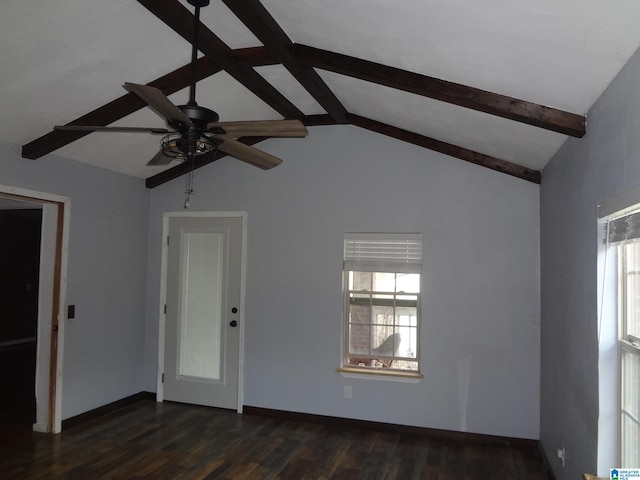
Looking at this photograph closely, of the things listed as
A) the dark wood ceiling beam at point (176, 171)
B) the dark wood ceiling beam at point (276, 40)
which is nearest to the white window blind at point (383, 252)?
the dark wood ceiling beam at point (276, 40)

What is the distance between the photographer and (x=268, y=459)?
12.7 feet

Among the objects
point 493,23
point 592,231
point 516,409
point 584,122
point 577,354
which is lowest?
point 516,409

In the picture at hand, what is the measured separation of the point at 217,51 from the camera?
3146 millimetres

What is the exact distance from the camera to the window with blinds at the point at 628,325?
2.04 m

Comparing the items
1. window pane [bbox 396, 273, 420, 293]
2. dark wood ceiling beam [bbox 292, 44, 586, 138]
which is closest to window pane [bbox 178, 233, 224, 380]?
window pane [bbox 396, 273, 420, 293]

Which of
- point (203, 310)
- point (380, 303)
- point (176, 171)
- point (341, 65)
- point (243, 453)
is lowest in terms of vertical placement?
point (243, 453)

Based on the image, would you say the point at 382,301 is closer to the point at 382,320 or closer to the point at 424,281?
the point at 382,320

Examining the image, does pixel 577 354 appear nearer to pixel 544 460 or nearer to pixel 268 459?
pixel 544 460

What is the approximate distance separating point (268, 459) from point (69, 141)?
10.0 ft

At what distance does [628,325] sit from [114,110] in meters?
3.59

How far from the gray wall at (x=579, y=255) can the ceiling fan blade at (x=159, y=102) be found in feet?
6.09

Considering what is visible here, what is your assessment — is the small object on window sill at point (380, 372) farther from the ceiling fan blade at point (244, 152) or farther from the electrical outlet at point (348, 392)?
the ceiling fan blade at point (244, 152)

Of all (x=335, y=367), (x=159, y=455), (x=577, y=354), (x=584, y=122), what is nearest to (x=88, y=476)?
(x=159, y=455)

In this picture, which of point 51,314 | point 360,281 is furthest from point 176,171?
point 360,281
